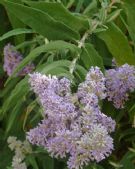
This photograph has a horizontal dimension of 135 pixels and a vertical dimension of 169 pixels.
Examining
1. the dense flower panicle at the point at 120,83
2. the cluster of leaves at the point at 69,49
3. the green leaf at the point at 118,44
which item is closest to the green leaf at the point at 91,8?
the cluster of leaves at the point at 69,49

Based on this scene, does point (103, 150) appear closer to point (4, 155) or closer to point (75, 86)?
point (75, 86)

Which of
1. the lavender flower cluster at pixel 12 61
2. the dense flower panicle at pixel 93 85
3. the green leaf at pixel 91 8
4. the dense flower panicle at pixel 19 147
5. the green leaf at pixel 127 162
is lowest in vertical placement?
the dense flower panicle at pixel 19 147

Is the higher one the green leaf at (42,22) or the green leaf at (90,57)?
the green leaf at (42,22)

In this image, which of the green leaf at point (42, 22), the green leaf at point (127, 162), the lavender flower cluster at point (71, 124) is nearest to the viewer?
the lavender flower cluster at point (71, 124)

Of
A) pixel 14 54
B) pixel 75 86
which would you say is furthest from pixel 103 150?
pixel 14 54

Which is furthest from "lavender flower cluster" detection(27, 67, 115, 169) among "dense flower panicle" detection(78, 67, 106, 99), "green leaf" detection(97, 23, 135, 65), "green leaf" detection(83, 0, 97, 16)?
"green leaf" detection(83, 0, 97, 16)

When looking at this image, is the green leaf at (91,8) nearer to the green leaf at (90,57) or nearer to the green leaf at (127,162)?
the green leaf at (90,57)

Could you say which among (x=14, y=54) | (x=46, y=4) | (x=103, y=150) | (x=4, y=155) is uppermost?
(x=46, y=4)
